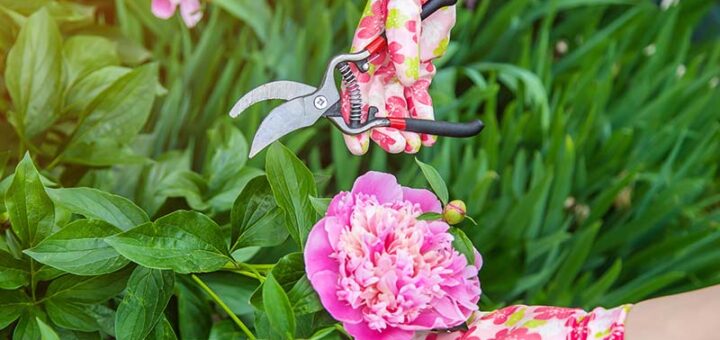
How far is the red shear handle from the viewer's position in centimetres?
72

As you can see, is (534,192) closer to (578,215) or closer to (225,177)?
(578,215)

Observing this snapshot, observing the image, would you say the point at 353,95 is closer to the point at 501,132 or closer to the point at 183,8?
the point at 183,8

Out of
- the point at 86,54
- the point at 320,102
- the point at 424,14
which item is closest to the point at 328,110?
the point at 320,102

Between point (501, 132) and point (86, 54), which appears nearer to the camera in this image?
point (86, 54)

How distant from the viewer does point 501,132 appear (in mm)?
1367

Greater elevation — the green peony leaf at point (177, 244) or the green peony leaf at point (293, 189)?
the green peony leaf at point (293, 189)

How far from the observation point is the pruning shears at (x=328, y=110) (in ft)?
2.24

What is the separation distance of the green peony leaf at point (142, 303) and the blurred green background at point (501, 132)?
0.19m

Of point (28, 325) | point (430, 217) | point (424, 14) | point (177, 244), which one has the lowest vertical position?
point (28, 325)

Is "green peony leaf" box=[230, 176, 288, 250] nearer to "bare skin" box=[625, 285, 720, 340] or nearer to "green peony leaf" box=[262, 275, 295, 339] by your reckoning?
"green peony leaf" box=[262, 275, 295, 339]

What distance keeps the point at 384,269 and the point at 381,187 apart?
74 millimetres

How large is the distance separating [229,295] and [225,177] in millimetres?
176

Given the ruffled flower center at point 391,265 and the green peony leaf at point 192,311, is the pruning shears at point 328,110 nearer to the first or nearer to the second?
the ruffled flower center at point 391,265

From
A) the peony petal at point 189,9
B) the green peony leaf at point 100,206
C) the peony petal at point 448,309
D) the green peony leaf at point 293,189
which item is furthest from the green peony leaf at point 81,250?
the peony petal at point 189,9
